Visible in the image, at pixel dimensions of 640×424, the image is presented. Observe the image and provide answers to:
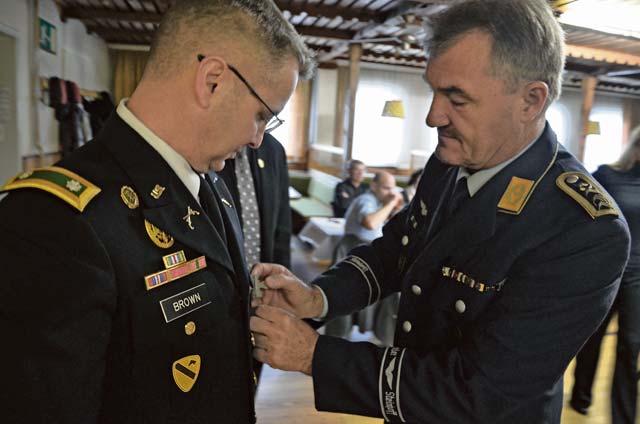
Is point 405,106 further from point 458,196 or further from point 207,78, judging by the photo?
point 207,78

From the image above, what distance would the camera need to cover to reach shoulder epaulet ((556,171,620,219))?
99 centimetres

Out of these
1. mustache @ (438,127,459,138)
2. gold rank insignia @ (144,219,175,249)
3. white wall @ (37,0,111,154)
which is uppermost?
white wall @ (37,0,111,154)

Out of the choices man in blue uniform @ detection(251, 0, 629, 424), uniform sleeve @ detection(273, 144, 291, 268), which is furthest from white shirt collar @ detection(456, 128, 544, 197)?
uniform sleeve @ detection(273, 144, 291, 268)

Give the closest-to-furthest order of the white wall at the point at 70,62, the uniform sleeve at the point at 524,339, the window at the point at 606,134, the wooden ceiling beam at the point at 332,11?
1. the uniform sleeve at the point at 524,339
2. the white wall at the point at 70,62
3. the wooden ceiling beam at the point at 332,11
4. the window at the point at 606,134

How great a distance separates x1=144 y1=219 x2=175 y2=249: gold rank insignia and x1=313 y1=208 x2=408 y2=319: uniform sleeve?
2.09 feet

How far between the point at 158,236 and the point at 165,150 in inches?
6.7

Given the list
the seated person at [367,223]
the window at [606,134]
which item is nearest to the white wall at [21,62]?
the seated person at [367,223]

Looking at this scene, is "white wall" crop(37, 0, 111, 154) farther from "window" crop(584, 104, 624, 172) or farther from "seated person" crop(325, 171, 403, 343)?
"window" crop(584, 104, 624, 172)

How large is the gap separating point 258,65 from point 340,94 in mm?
11073

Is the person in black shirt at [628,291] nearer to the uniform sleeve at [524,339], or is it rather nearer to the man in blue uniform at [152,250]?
the uniform sleeve at [524,339]

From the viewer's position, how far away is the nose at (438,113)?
1118 mm

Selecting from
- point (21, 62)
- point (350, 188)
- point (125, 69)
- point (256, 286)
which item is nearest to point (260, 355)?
point (256, 286)

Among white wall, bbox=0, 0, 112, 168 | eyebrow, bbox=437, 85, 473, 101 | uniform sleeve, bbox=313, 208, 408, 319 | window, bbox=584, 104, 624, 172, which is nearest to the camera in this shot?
eyebrow, bbox=437, 85, 473, 101

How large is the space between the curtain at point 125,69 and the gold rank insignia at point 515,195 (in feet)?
35.3
